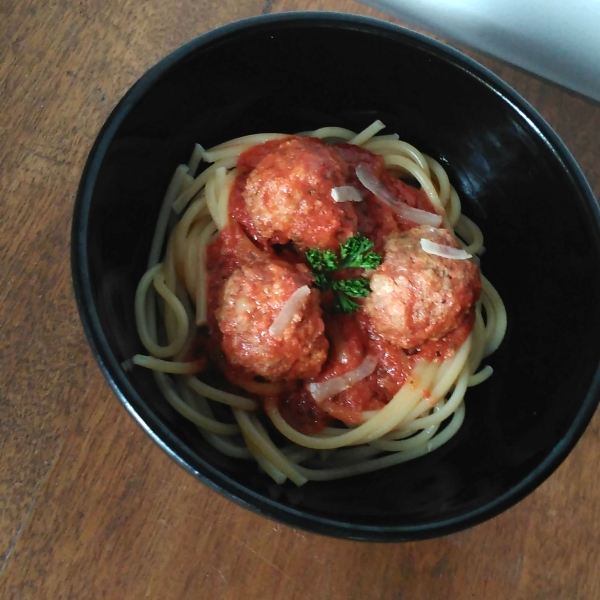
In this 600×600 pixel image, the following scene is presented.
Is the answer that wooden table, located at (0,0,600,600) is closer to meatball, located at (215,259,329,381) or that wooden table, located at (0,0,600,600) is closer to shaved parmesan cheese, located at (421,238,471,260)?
meatball, located at (215,259,329,381)

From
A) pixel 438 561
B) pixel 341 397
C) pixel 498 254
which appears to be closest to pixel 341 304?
pixel 341 397

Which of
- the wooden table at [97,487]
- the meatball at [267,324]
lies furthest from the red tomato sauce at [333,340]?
the wooden table at [97,487]

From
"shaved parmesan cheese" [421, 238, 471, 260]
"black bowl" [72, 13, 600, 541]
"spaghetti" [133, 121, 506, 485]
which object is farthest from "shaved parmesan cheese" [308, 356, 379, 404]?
"shaved parmesan cheese" [421, 238, 471, 260]

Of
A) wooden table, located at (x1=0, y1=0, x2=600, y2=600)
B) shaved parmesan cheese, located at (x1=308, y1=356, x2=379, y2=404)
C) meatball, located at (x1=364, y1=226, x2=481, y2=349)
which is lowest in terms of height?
wooden table, located at (x1=0, y1=0, x2=600, y2=600)

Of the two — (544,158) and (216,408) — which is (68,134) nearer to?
(216,408)

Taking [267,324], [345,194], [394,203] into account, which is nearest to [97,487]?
[267,324]
